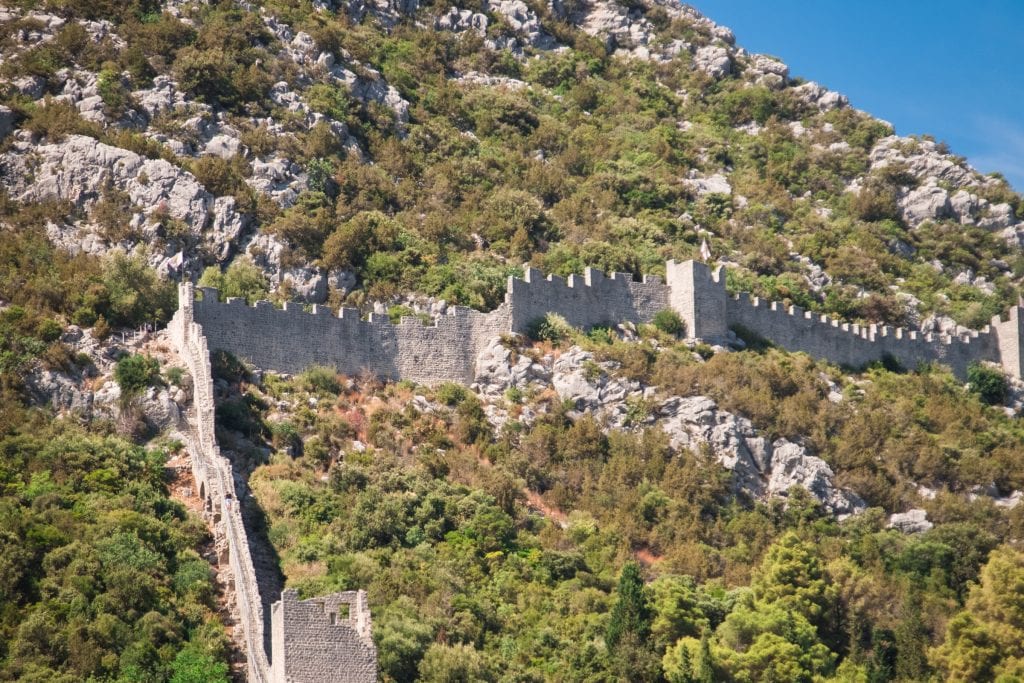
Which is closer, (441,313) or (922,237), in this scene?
(441,313)

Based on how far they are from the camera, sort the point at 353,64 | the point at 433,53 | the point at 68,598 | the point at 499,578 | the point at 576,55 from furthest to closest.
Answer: the point at 576,55 < the point at 433,53 < the point at 353,64 < the point at 499,578 < the point at 68,598

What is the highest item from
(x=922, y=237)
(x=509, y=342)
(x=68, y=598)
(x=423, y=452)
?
(x=922, y=237)

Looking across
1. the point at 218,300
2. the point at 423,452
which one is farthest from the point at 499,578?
the point at 218,300

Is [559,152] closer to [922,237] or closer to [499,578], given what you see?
[922,237]

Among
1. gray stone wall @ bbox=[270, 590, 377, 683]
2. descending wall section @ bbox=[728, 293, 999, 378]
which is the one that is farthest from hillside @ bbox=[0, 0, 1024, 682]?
gray stone wall @ bbox=[270, 590, 377, 683]

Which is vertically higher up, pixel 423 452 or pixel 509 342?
pixel 509 342

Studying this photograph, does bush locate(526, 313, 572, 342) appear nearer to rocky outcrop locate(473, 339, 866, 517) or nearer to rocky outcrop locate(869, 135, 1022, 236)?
rocky outcrop locate(473, 339, 866, 517)

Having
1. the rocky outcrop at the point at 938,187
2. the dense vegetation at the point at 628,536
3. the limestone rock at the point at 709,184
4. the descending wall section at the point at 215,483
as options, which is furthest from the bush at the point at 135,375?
the rocky outcrop at the point at 938,187

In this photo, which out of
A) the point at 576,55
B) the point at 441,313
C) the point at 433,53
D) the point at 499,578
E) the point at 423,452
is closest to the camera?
the point at 499,578
